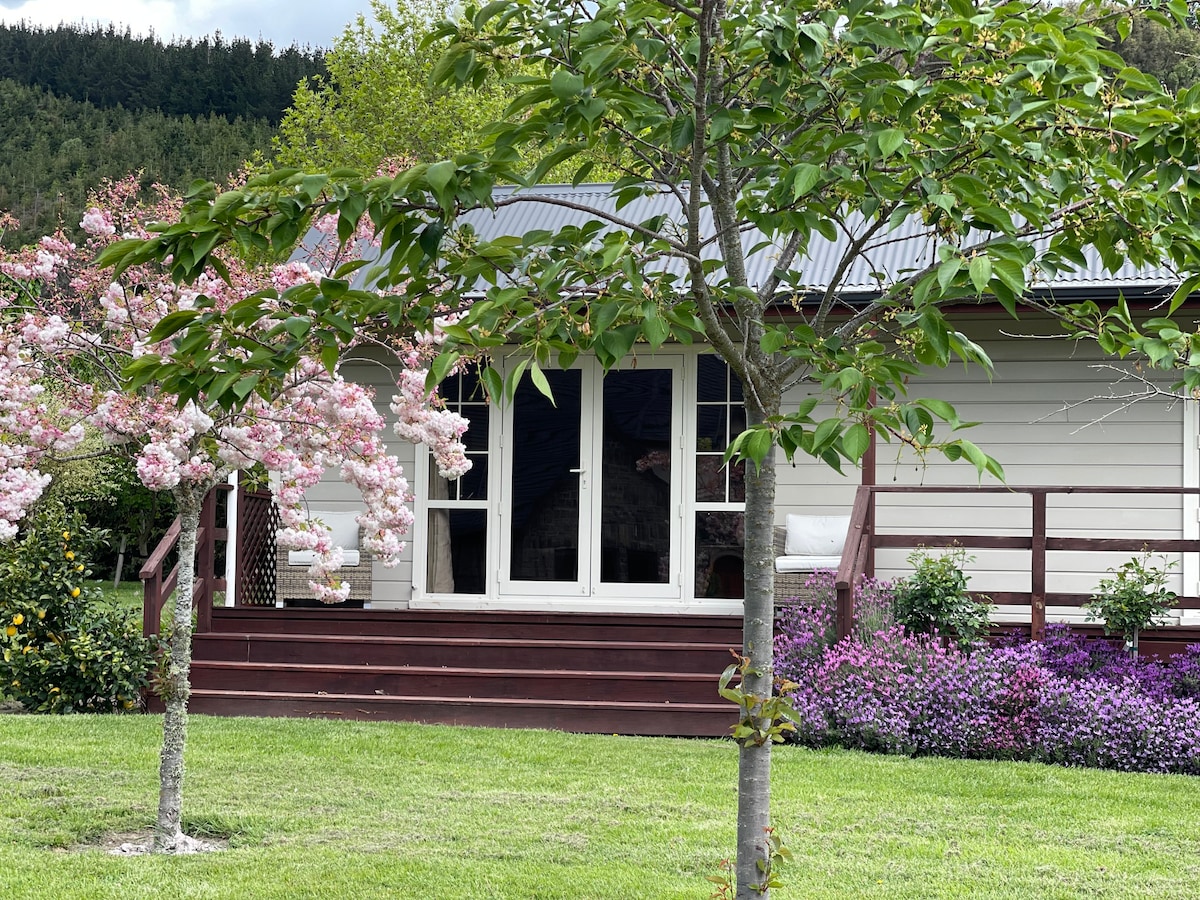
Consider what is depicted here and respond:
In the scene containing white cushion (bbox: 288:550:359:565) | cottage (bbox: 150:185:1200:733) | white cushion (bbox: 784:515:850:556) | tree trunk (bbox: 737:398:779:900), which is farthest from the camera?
white cushion (bbox: 288:550:359:565)

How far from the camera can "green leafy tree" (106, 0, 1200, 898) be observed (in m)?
2.32

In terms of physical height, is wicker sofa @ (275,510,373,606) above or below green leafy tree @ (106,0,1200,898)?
below

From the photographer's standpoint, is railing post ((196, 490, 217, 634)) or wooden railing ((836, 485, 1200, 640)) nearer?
wooden railing ((836, 485, 1200, 640))

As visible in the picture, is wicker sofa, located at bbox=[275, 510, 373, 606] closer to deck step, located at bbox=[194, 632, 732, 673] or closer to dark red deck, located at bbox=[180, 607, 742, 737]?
dark red deck, located at bbox=[180, 607, 742, 737]

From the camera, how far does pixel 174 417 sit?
4984 millimetres

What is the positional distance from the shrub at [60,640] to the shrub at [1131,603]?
20.2 ft

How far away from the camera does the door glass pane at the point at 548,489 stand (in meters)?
9.80

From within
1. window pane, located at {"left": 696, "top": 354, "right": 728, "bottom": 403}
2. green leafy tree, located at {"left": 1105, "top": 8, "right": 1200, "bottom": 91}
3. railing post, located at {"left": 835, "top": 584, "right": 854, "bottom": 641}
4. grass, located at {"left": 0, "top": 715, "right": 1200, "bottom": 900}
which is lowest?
grass, located at {"left": 0, "top": 715, "right": 1200, "bottom": 900}

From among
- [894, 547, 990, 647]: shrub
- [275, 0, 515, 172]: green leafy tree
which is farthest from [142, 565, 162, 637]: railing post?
[275, 0, 515, 172]: green leafy tree

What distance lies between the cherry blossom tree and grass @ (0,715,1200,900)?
609mm

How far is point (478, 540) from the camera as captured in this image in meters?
9.97

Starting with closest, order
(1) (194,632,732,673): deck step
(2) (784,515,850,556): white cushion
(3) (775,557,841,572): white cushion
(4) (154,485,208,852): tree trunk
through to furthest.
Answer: (4) (154,485,208,852): tree trunk
(1) (194,632,732,673): deck step
(3) (775,557,841,572): white cushion
(2) (784,515,850,556): white cushion

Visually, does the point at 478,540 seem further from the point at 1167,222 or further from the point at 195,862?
the point at 1167,222

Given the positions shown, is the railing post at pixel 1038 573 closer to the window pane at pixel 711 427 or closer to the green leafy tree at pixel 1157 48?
the window pane at pixel 711 427
